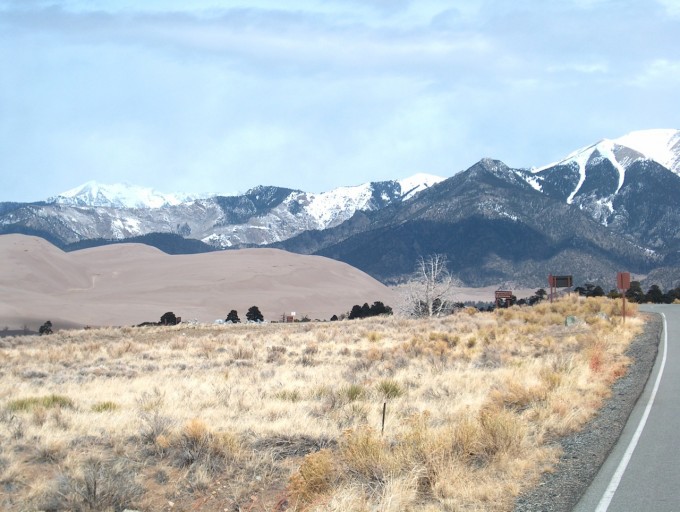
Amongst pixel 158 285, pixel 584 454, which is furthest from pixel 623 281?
pixel 158 285

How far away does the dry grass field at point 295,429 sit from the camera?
8977 millimetres

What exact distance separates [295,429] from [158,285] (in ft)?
446

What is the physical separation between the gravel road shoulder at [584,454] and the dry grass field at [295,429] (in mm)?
251

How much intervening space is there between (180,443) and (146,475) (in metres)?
0.94

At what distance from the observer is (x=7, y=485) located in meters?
9.41

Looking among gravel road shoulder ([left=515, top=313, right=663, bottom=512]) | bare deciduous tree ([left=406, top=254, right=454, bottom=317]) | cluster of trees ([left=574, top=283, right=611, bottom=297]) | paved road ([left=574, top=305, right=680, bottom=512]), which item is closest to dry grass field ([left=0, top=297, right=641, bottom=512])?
gravel road shoulder ([left=515, top=313, right=663, bottom=512])

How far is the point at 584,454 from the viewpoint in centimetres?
Answer: 1052

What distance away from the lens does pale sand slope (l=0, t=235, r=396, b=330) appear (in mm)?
102625

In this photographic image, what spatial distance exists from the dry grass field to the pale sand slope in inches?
2997

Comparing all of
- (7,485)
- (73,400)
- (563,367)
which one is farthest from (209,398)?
(563,367)

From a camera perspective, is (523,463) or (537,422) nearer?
(523,463)

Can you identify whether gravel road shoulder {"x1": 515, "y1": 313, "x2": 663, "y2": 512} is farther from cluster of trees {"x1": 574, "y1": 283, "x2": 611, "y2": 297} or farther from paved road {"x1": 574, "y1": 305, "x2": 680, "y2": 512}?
cluster of trees {"x1": 574, "y1": 283, "x2": 611, "y2": 297}

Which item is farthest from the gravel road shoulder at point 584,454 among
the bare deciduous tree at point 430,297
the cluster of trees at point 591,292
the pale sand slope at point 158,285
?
the pale sand slope at point 158,285

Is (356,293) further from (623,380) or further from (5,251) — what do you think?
(623,380)
